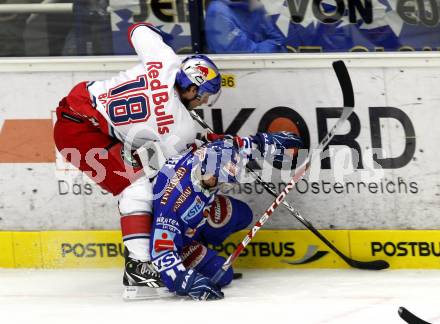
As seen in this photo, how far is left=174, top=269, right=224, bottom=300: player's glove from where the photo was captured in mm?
5570

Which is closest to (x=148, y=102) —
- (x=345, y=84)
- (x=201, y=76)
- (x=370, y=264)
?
(x=201, y=76)

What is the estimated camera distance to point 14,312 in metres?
5.57

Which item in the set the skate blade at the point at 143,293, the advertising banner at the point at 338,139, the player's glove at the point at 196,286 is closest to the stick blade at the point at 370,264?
the advertising banner at the point at 338,139

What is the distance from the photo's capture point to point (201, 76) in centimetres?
→ 581

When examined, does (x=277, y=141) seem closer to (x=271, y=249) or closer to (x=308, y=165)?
(x=308, y=165)

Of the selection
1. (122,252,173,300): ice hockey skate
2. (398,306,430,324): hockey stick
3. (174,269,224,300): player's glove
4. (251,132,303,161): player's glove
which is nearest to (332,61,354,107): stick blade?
(251,132,303,161): player's glove

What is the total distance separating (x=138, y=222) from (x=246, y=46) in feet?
3.64

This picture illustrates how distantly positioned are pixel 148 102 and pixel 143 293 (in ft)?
3.05

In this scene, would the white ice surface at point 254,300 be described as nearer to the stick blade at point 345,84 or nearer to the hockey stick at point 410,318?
the hockey stick at point 410,318

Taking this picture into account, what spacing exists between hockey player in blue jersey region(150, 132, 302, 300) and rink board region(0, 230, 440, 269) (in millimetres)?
331

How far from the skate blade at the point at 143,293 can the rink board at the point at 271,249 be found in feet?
2.08

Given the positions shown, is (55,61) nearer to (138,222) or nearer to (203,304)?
(138,222)

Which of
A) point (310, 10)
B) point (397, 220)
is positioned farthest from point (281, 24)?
point (397, 220)

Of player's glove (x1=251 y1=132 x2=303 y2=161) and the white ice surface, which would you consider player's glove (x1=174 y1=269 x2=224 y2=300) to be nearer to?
the white ice surface
